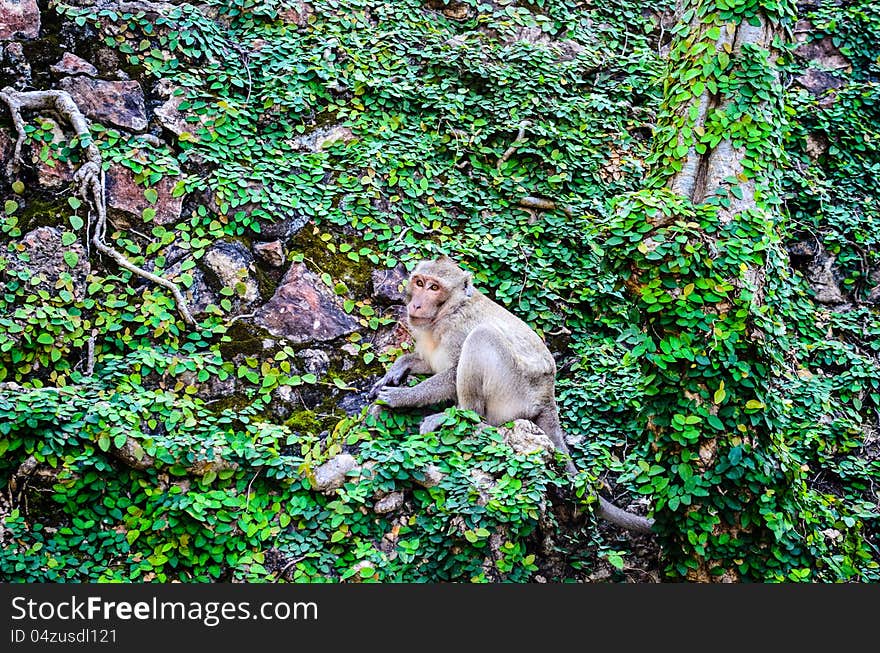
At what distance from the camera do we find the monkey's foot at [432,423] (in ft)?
21.6

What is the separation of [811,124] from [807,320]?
9.16 feet

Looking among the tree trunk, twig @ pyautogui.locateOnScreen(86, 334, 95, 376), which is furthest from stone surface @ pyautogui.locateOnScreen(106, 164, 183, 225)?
the tree trunk

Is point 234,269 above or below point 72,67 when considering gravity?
below

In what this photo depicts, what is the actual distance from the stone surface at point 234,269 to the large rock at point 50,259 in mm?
1060

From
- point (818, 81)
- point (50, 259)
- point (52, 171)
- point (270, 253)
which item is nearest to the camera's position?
point (50, 259)

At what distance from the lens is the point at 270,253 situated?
815cm

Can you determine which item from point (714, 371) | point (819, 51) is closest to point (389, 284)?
point (714, 371)

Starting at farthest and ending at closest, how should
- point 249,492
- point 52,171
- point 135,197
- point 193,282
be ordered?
point 135,197
point 52,171
point 193,282
point 249,492

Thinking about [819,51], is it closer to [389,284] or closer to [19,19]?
[389,284]

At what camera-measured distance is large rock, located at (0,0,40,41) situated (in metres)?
8.45

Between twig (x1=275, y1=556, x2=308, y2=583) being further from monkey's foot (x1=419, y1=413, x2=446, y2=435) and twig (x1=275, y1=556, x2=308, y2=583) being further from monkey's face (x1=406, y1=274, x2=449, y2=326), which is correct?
monkey's face (x1=406, y1=274, x2=449, y2=326)

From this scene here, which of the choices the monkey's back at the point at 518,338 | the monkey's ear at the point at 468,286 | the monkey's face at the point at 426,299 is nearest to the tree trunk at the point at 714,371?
the monkey's back at the point at 518,338

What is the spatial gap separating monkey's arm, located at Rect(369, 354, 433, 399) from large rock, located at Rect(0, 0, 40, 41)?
5.03 metres

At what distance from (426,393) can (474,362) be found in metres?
0.50
